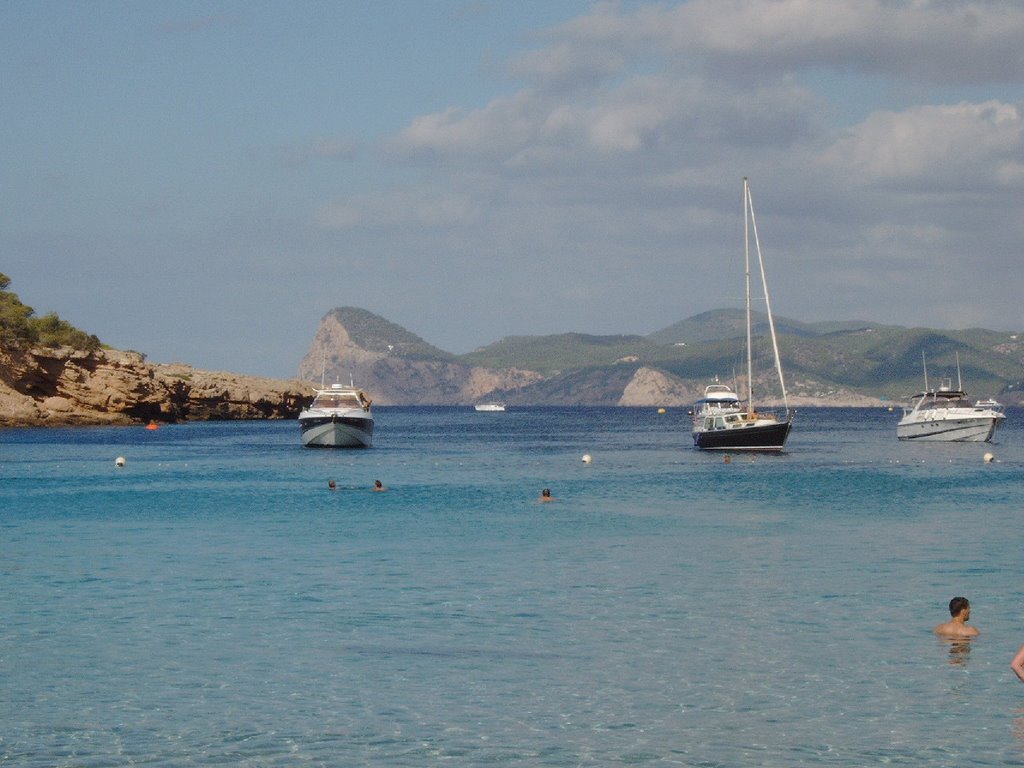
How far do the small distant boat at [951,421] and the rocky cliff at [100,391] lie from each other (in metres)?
73.3

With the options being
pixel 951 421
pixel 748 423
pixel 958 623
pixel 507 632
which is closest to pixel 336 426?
pixel 748 423

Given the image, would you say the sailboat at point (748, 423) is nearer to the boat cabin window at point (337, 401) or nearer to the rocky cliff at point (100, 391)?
the boat cabin window at point (337, 401)

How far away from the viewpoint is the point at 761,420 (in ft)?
265

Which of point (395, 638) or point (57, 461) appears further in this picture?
point (57, 461)

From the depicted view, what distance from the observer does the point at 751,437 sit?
264ft

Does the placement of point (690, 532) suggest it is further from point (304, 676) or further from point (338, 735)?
point (338, 735)

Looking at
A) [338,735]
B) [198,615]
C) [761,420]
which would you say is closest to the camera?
[338,735]

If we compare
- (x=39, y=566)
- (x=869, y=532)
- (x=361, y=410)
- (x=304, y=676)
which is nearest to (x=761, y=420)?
(x=361, y=410)

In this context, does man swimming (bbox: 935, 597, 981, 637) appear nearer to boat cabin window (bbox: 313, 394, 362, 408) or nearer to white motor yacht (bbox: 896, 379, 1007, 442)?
boat cabin window (bbox: 313, 394, 362, 408)

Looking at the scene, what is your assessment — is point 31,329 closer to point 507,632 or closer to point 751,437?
point 751,437

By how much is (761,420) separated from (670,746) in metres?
66.6

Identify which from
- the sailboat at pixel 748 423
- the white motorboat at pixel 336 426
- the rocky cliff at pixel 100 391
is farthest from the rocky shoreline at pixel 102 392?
the sailboat at pixel 748 423

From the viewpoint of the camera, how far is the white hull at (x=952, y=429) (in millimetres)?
95875

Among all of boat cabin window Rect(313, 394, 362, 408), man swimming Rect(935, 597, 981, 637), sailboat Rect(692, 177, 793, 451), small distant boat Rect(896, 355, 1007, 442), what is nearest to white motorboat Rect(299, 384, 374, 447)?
boat cabin window Rect(313, 394, 362, 408)
